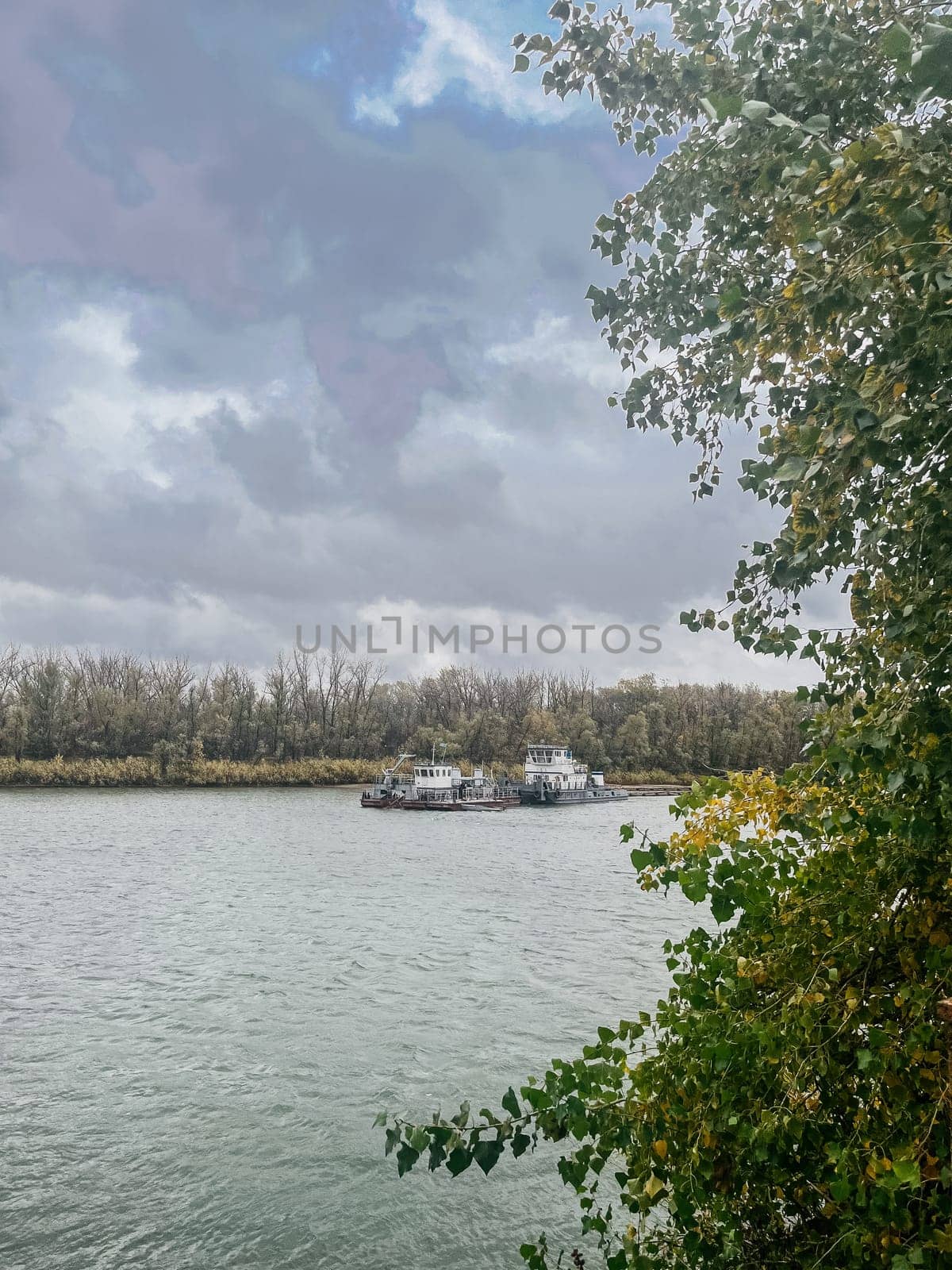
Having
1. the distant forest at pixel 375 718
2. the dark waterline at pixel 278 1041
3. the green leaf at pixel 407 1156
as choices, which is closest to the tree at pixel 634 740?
the distant forest at pixel 375 718

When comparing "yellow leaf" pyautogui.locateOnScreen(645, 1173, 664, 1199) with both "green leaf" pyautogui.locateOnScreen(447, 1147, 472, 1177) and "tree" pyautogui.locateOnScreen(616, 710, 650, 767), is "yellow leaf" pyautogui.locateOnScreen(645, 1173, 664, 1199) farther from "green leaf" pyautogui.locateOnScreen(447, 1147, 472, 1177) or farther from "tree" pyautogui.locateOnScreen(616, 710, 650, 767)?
"tree" pyautogui.locateOnScreen(616, 710, 650, 767)

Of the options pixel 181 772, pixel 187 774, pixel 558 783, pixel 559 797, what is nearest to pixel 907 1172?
pixel 559 797

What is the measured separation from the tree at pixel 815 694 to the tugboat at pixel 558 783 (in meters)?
58.4

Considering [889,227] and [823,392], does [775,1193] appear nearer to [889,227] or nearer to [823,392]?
[823,392]

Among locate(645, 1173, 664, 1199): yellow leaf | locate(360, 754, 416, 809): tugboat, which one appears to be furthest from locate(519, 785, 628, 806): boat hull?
locate(645, 1173, 664, 1199): yellow leaf

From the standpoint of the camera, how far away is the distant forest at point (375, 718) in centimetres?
6806

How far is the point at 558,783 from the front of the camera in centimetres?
6216

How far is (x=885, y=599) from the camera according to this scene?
287 centimetres

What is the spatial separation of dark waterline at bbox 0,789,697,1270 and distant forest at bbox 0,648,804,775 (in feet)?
145

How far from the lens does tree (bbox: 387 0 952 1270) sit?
2.24 m

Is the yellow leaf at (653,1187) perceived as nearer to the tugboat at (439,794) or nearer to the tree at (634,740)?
the tugboat at (439,794)

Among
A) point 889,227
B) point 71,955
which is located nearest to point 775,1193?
point 889,227

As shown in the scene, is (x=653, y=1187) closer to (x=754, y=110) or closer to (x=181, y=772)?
(x=754, y=110)

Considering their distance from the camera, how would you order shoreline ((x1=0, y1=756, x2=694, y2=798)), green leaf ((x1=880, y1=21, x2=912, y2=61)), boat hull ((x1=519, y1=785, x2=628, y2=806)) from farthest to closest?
shoreline ((x1=0, y1=756, x2=694, y2=798))
boat hull ((x1=519, y1=785, x2=628, y2=806))
green leaf ((x1=880, y1=21, x2=912, y2=61))
